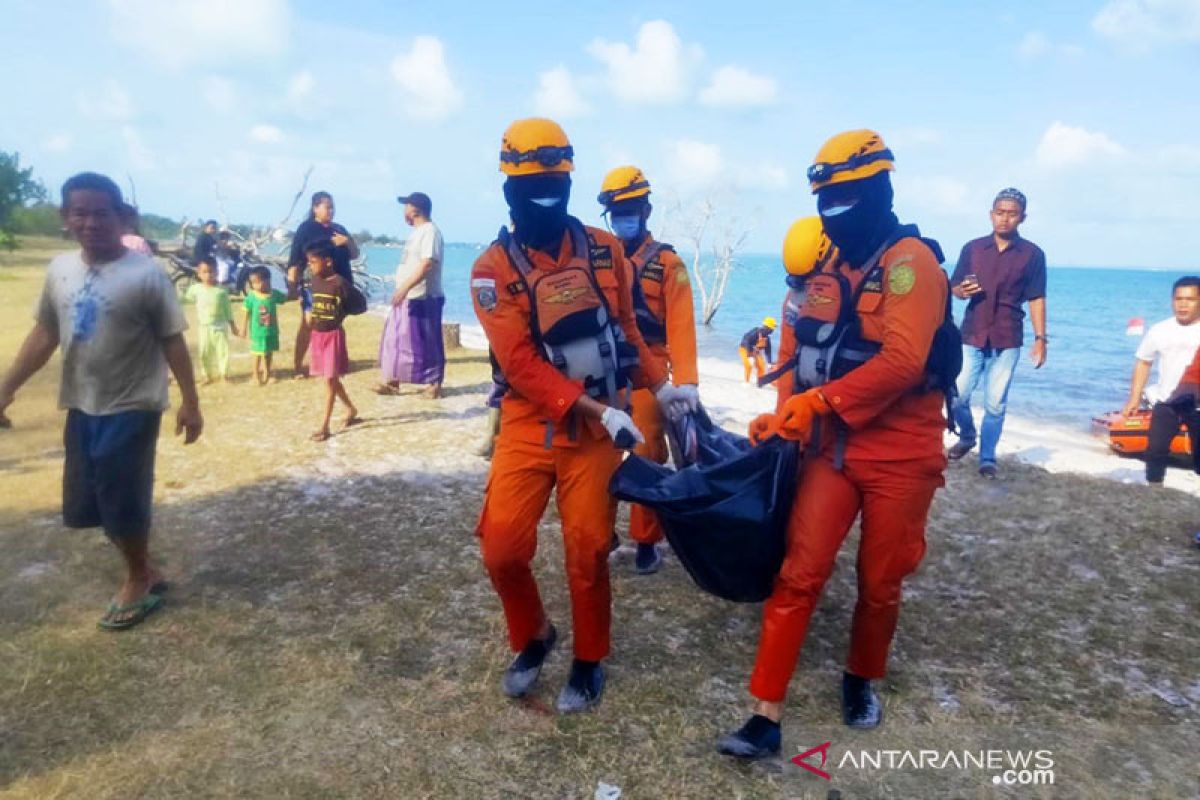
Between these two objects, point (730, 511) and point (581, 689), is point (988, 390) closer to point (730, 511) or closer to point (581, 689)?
point (730, 511)

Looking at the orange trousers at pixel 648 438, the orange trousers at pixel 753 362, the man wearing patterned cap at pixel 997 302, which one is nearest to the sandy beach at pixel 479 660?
the orange trousers at pixel 648 438

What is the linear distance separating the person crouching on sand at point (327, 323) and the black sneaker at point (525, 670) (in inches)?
193

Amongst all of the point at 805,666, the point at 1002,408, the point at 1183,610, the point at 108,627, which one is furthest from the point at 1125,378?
the point at 108,627

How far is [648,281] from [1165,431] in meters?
4.62

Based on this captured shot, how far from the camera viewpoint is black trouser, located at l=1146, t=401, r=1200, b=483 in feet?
17.6

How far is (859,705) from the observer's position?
3.53 meters

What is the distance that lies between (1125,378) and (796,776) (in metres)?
25.9

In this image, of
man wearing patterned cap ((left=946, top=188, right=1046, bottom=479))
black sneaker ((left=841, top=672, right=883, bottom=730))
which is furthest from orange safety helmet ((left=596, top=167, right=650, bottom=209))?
man wearing patterned cap ((left=946, top=188, right=1046, bottom=479))

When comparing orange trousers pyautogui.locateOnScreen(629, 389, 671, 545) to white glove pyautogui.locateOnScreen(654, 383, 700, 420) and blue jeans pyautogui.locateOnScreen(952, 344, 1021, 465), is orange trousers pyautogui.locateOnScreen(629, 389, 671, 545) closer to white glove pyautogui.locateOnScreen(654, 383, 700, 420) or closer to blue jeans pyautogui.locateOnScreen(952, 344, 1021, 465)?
white glove pyautogui.locateOnScreen(654, 383, 700, 420)

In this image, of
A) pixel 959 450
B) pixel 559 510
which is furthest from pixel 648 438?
pixel 959 450

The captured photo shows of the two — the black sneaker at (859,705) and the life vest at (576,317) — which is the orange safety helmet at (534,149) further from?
the black sneaker at (859,705)

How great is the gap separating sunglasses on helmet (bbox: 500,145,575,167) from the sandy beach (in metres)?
Answer: 2.44

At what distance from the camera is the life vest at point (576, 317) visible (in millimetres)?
3311

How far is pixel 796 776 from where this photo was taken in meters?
3.16
